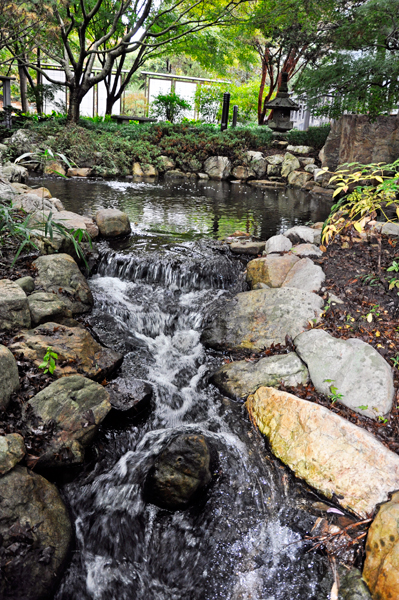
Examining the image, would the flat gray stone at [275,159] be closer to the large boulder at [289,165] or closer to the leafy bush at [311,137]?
the large boulder at [289,165]

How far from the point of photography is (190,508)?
103 inches

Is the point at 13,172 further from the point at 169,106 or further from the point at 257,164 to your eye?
the point at 169,106

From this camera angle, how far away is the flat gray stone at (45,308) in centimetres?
366

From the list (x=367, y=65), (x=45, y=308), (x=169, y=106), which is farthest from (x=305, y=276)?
(x=169, y=106)

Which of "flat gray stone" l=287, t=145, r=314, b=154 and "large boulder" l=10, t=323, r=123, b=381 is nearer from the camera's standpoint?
"large boulder" l=10, t=323, r=123, b=381

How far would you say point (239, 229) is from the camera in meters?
7.26

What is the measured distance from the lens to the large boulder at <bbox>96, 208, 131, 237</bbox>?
6.24 meters

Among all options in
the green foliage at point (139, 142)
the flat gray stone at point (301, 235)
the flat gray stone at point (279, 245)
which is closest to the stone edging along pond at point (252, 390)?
the flat gray stone at point (279, 245)

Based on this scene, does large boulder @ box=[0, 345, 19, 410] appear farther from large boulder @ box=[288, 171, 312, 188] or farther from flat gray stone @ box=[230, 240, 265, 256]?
large boulder @ box=[288, 171, 312, 188]

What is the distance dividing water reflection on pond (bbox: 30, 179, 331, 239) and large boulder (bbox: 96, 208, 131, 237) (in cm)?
47

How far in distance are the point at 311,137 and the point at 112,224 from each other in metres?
11.8

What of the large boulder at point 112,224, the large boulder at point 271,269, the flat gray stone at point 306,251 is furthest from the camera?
the large boulder at point 112,224

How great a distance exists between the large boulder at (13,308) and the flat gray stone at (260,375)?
5.88 feet

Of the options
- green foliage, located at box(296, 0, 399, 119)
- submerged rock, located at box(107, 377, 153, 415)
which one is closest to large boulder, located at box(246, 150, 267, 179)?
green foliage, located at box(296, 0, 399, 119)
